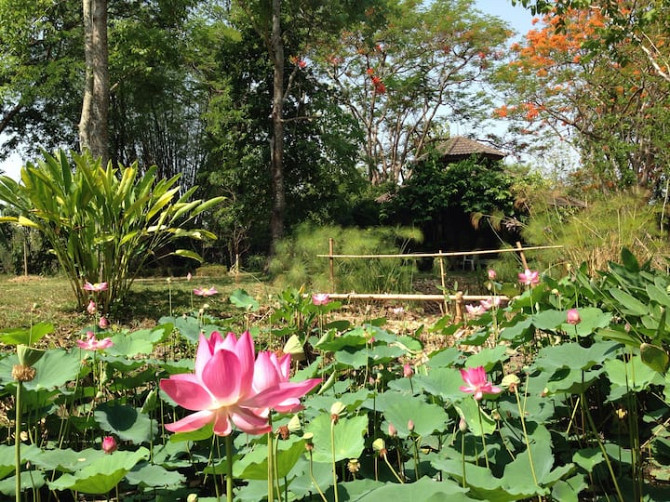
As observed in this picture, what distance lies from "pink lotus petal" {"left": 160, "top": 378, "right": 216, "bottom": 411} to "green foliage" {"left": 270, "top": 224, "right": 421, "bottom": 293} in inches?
165

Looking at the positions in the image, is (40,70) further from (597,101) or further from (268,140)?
(597,101)

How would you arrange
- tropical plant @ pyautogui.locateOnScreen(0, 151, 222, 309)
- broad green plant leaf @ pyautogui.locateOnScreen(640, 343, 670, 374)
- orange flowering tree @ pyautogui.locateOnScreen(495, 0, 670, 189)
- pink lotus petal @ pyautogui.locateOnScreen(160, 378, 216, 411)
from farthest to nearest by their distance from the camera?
1. orange flowering tree @ pyautogui.locateOnScreen(495, 0, 670, 189)
2. tropical plant @ pyautogui.locateOnScreen(0, 151, 222, 309)
3. broad green plant leaf @ pyautogui.locateOnScreen(640, 343, 670, 374)
4. pink lotus petal @ pyautogui.locateOnScreen(160, 378, 216, 411)

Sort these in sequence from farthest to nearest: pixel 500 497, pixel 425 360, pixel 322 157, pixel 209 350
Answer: pixel 322 157
pixel 425 360
pixel 500 497
pixel 209 350

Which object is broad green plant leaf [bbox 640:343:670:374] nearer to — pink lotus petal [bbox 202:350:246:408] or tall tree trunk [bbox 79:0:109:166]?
pink lotus petal [bbox 202:350:246:408]

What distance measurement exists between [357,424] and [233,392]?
542 millimetres

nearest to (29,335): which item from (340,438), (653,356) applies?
(340,438)

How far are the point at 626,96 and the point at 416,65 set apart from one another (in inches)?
241

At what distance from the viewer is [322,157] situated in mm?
9266

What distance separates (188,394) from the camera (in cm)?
47

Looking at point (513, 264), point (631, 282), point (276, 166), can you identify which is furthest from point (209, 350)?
point (276, 166)

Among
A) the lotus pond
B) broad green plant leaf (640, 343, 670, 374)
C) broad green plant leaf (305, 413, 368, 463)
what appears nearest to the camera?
the lotus pond

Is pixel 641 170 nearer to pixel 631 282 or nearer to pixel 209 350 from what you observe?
pixel 631 282

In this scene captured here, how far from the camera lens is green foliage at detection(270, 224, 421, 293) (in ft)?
18.2

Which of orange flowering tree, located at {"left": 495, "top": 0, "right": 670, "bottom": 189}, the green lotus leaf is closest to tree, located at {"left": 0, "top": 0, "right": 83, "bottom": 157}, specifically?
orange flowering tree, located at {"left": 495, "top": 0, "right": 670, "bottom": 189}
